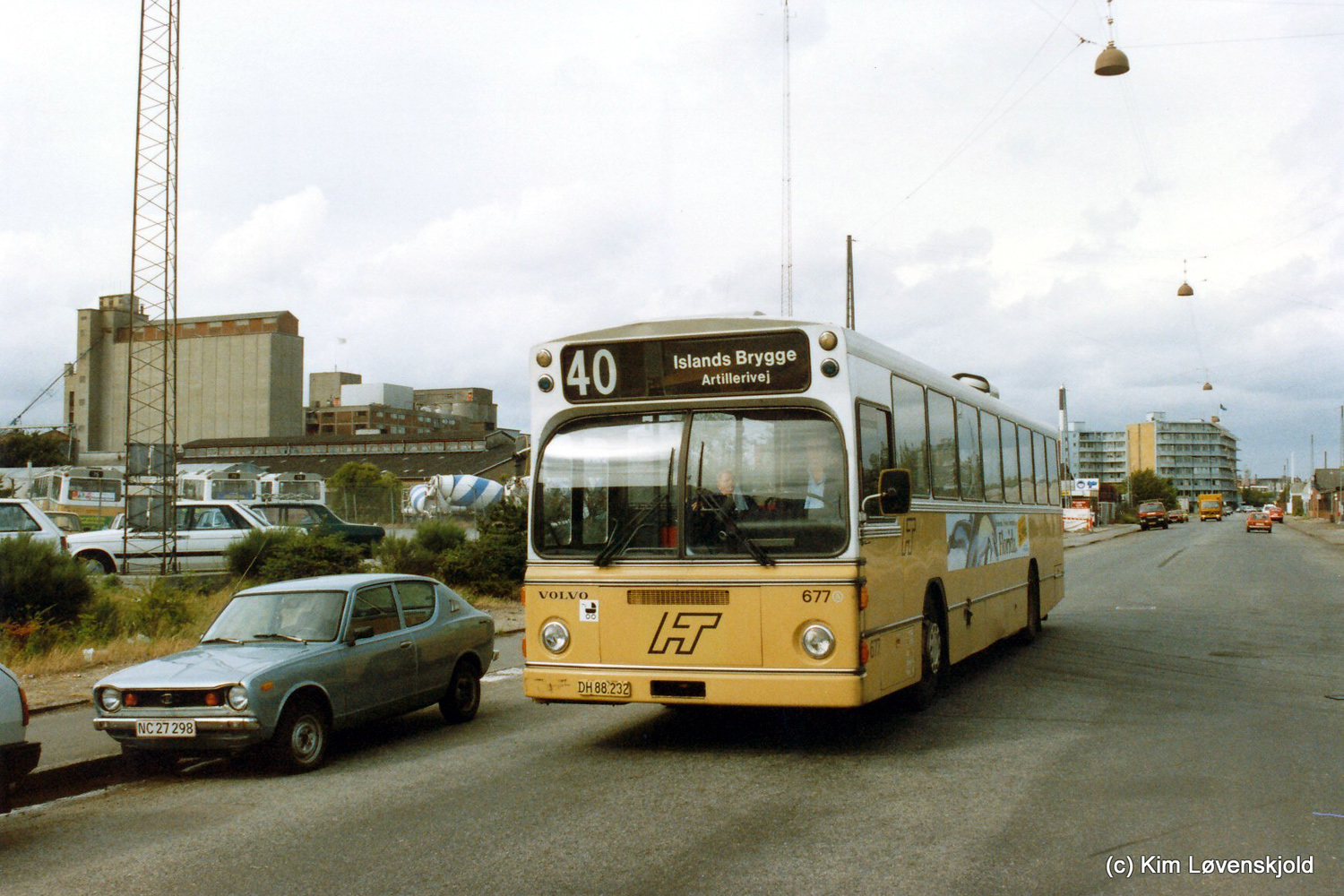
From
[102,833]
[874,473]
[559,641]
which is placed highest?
[874,473]

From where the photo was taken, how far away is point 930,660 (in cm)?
974

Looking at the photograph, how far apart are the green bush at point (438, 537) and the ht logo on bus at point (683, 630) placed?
16.8 meters

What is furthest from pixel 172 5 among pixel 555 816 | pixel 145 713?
pixel 555 816

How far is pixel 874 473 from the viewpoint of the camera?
8.30 meters

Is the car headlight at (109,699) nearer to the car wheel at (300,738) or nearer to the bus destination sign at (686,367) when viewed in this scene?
the car wheel at (300,738)

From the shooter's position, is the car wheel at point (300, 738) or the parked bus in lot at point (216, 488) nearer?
the car wheel at point (300, 738)

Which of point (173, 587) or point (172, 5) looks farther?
point (172, 5)

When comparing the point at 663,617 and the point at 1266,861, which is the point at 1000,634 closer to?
the point at 663,617

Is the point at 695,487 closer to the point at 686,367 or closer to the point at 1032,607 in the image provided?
the point at 686,367

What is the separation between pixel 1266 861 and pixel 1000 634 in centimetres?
735

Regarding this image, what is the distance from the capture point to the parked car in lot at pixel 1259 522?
215 ft

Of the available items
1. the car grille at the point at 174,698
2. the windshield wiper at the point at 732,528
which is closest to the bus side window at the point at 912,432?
the windshield wiper at the point at 732,528

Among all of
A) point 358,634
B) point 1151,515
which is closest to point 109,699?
point 358,634

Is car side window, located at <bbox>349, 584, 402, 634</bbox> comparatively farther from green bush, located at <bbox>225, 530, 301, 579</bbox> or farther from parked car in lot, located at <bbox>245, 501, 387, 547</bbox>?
parked car in lot, located at <bbox>245, 501, 387, 547</bbox>
